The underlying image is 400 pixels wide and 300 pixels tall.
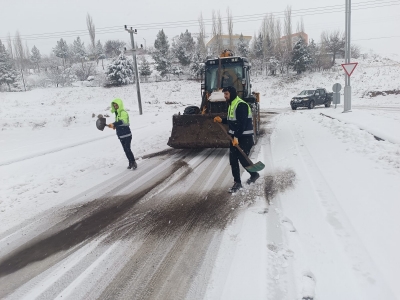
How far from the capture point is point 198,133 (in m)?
8.22

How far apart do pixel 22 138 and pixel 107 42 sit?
75470 mm

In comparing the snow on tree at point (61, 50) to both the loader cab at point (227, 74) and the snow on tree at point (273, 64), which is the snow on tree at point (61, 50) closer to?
the snow on tree at point (273, 64)

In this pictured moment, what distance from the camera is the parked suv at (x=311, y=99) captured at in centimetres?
2291

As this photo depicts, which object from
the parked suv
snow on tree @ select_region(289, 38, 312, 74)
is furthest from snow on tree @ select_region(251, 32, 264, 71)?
the parked suv

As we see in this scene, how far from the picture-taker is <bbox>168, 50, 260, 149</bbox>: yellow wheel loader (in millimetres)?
8180

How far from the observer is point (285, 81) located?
41.8m

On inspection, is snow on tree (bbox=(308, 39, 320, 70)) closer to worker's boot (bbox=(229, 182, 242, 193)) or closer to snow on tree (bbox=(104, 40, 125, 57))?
worker's boot (bbox=(229, 182, 242, 193))

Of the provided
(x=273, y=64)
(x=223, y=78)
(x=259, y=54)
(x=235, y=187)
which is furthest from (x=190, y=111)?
(x=259, y=54)

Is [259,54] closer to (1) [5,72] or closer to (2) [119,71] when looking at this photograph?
(2) [119,71]

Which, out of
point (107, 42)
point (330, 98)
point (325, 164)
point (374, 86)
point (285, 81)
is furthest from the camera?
point (107, 42)

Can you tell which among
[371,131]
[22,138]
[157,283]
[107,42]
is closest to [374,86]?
[371,131]

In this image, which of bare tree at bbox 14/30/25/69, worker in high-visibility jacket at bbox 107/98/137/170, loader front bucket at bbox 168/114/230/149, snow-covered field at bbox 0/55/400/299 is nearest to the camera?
snow-covered field at bbox 0/55/400/299

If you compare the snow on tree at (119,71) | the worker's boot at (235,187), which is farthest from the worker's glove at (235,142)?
the snow on tree at (119,71)

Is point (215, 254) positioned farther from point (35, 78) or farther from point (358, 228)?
point (35, 78)
